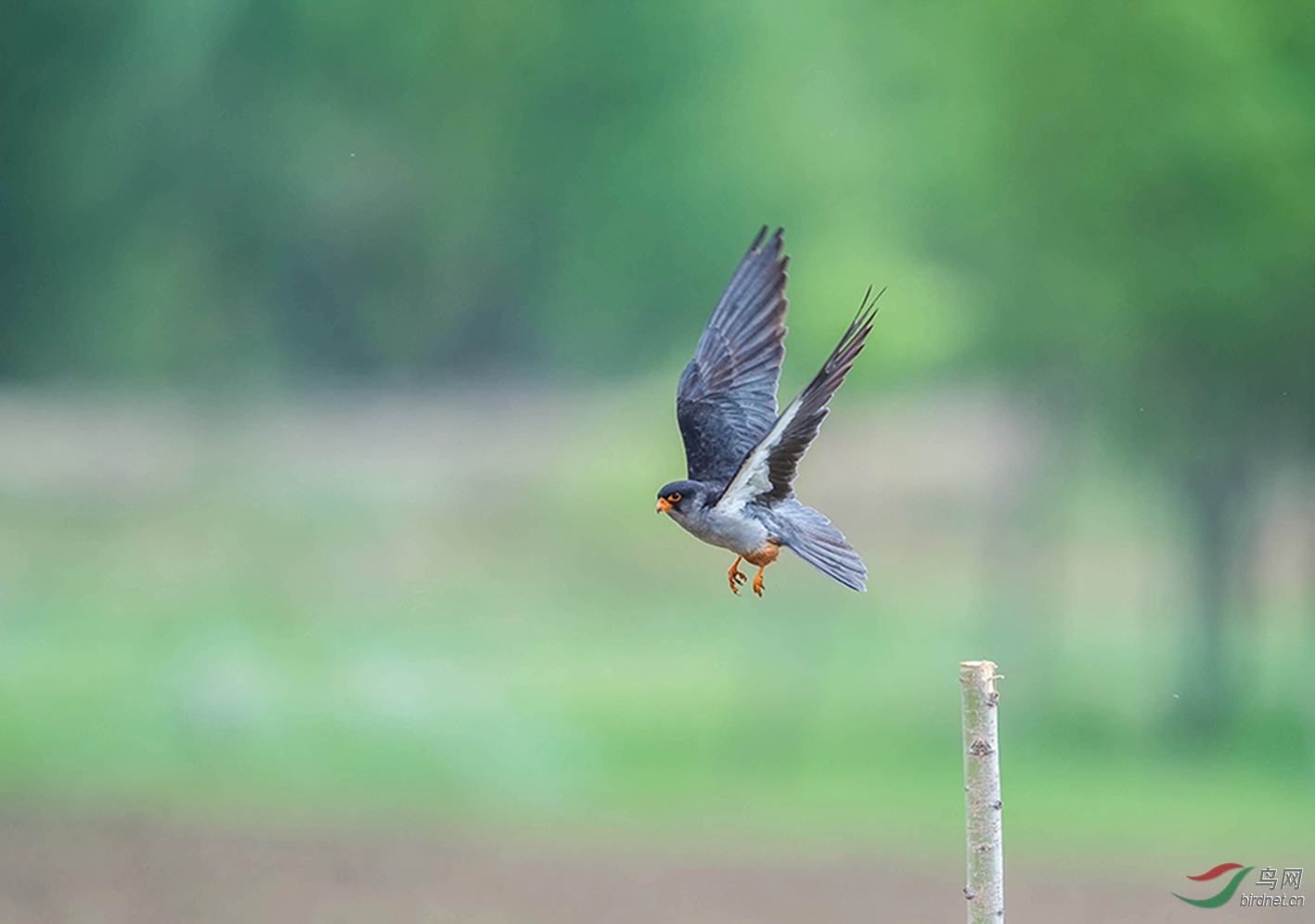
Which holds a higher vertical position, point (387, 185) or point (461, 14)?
point (461, 14)

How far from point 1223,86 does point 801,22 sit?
423 cm

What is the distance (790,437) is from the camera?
11.7 ft

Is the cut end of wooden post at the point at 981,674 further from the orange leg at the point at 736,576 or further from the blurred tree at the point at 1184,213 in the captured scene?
the blurred tree at the point at 1184,213

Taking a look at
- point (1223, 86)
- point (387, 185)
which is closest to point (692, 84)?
point (387, 185)

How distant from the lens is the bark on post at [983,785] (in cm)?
305

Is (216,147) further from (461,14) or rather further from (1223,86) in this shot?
(1223,86)

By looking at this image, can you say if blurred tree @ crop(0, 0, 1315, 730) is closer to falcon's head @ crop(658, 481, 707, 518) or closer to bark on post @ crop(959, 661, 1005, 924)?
falcon's head @ crop(658, 481, 707, 518)

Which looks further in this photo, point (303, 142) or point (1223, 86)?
point (303, 142)

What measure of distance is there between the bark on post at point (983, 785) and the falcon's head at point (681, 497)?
3.57ft

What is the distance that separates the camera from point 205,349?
12367 millimetres

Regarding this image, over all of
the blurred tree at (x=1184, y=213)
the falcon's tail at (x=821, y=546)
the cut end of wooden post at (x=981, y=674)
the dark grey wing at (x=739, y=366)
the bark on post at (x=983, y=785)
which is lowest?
the bark on post at (x=983, y=785)

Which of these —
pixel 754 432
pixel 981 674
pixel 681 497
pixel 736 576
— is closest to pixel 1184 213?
pixel 754 432

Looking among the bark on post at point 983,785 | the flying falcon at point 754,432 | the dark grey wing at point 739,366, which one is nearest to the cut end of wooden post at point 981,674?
the bark on post at point 983,785

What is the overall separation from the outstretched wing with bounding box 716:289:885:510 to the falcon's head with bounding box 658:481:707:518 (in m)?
0.14
